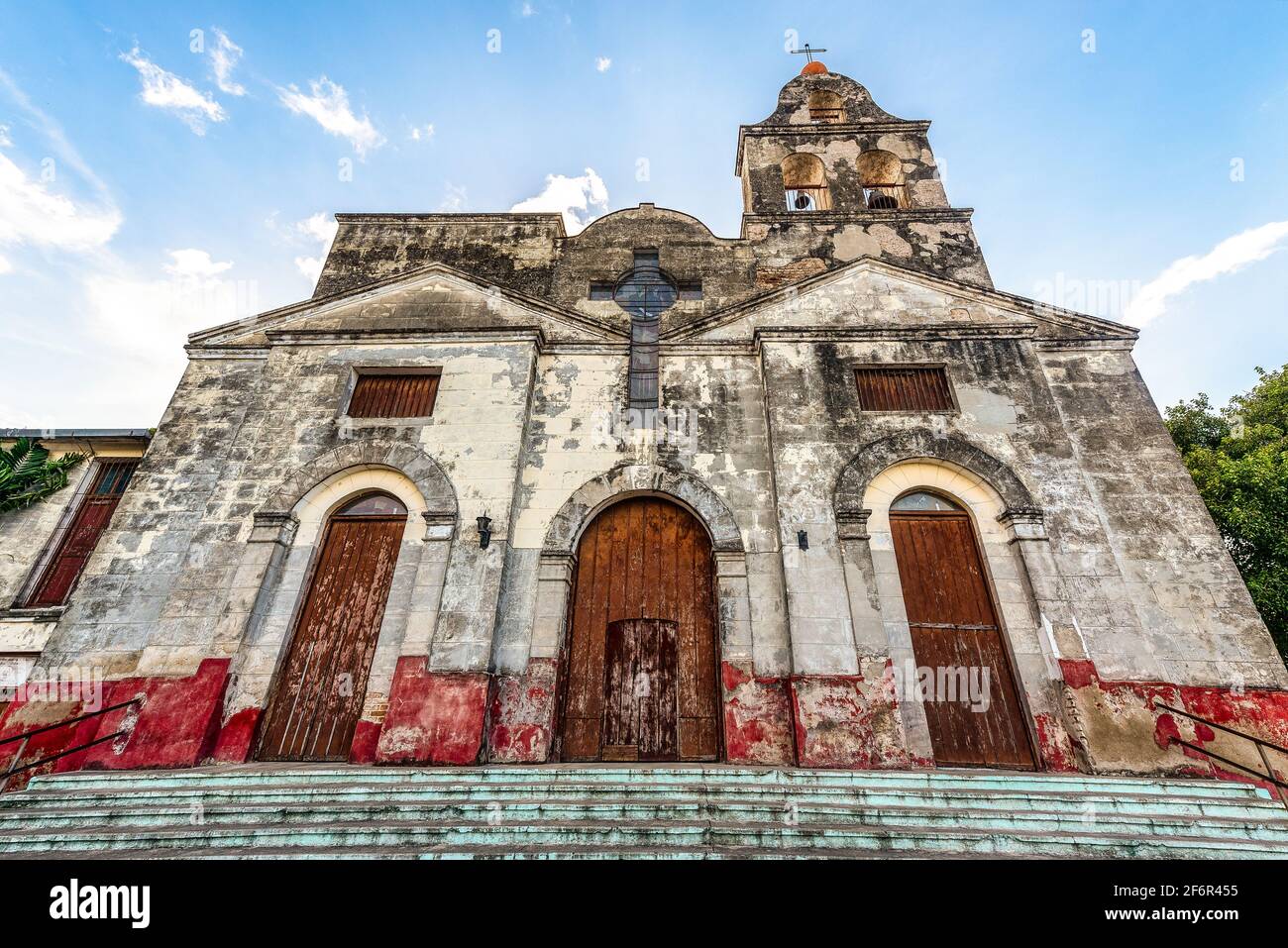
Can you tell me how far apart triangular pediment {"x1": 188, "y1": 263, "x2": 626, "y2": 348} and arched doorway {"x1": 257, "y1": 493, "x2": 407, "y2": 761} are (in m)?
3.61

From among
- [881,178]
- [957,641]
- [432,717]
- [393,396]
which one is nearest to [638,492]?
[432,717]

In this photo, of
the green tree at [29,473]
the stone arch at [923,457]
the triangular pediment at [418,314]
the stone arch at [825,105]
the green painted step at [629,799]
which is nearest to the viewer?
the green painted step at [629,799]

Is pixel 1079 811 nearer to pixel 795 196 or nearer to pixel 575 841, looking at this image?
pixel 575 841

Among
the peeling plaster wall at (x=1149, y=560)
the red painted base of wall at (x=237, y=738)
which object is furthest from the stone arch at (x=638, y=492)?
the peeling plaster wall at (x=1149, y=560)

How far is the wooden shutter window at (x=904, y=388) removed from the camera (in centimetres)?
928

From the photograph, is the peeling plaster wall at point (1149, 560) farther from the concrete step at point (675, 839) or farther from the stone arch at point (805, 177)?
the stone arch at point (805, 177)

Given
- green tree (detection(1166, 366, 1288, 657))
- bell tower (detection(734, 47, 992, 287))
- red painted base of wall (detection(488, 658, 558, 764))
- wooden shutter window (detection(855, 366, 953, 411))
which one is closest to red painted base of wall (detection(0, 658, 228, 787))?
red painted base of wall (detection(488, 658, 558, 764))

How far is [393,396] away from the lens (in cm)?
965

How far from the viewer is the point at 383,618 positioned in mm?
7855

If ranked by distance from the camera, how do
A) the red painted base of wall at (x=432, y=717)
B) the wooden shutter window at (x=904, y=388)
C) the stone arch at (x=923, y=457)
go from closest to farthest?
the red painted base of wall at (x=432, y=717), the stone arch at (x=923, y=457), the wooden shutter window at (x=904, y=388)

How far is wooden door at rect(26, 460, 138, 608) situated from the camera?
30.5 feet

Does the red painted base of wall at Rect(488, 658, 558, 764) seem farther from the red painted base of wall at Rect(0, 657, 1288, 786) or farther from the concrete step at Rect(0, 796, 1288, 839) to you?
the concrete step at Rect(0, 796, 1288, 839)

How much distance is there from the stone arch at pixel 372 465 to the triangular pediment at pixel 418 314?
2470 mm
